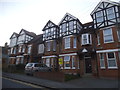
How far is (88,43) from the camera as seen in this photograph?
53.7ft

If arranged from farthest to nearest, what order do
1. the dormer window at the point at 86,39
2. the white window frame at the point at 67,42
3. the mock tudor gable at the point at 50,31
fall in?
the mock tudor gable at the point at 50,31
the white window frame at the point at 67,42
the dormer window at the point at 86,39

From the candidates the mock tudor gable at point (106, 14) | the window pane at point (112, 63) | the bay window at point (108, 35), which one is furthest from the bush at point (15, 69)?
the mock tudor gable at point (106, 14)

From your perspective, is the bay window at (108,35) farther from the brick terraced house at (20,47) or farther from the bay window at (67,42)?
the brick terraced house at (20,47)

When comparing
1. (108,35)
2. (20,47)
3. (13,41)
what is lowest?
(20,47)

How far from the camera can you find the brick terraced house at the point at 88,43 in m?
13.7

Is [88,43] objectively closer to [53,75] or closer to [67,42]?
[67,42]

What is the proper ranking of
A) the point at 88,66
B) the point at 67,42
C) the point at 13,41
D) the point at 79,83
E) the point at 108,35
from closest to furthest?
the point at 79,83, the point at 108,35, the point at 88,66, the point at 67,42, the point at 13,41

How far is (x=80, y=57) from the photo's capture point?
16.8 metres

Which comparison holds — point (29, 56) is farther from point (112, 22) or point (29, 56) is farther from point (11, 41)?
point (112, 22)

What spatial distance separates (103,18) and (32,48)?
63.8ft

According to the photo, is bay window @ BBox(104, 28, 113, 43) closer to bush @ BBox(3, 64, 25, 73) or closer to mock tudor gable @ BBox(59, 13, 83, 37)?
mock tudor gable @ BBox(59, 13, 83, 37)

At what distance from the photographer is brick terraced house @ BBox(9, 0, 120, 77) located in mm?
13672

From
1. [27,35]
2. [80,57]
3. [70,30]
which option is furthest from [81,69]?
[27,35]

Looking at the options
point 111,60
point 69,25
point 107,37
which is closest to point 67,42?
point 69,25
